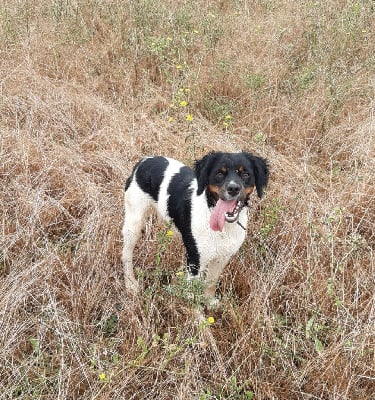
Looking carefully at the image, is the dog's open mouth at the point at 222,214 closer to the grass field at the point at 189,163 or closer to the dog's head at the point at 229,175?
the dog's head at the point at 229,175

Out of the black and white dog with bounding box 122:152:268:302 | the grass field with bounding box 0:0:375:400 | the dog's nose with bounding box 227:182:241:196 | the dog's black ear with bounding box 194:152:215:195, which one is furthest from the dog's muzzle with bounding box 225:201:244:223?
the grass field with bounding box 0:0:375:400

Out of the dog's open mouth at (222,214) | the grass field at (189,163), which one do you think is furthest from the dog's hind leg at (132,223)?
the dog's open mouth at (222,214)

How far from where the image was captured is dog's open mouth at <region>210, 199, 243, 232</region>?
2.21 meters

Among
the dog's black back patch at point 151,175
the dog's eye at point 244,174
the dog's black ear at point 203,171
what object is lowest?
the dog's black back patch at point 151,175

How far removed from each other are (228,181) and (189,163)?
1.18 metres

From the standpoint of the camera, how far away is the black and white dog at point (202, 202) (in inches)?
88.8

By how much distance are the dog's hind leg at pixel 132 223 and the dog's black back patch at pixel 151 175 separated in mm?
52

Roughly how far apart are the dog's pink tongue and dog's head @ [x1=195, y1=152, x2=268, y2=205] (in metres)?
0.03

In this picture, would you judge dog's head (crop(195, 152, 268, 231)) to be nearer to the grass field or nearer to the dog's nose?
the dog's nose

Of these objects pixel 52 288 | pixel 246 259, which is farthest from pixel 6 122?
pixel 246 259

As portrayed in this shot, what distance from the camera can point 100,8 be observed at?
16.6 feet

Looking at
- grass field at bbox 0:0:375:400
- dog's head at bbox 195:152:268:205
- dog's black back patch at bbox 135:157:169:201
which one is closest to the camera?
grass field at bbox 0:0:375:400

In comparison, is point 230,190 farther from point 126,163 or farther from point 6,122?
point 6,122

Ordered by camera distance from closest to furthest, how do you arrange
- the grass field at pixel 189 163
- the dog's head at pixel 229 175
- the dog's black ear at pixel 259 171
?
1. the grass field at pixel 189 163
2. the dog's head at pixel 229 175
3. the dog's black ear at pixel 259 171
